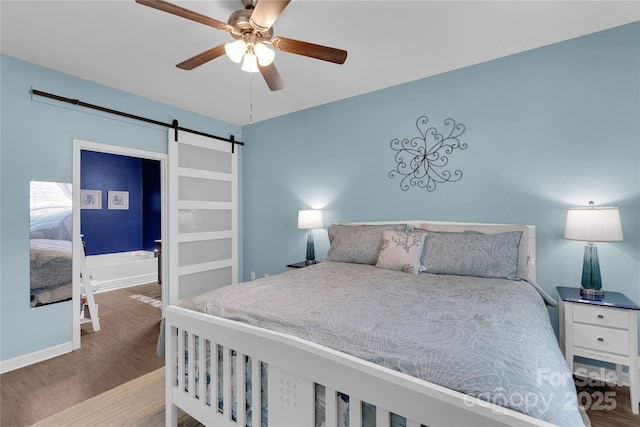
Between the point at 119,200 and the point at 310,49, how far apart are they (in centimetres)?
533

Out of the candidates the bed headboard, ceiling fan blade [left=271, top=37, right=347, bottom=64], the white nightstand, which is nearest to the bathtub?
ceiling fan blade [left=271, top=37, right=347, bottom=64]

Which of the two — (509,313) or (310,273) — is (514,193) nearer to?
(509,313)

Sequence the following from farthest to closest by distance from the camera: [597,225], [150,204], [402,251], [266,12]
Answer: [150,204] < [402,251] < [597,225] < [266,12]

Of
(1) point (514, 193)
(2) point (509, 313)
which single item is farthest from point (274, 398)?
(1) point (514, 193)

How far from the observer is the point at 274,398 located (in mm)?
1185

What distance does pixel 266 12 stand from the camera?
57.8 inches

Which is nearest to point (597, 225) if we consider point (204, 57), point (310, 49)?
point (310, 49)

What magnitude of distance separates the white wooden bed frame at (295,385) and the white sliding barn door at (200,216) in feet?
7.36

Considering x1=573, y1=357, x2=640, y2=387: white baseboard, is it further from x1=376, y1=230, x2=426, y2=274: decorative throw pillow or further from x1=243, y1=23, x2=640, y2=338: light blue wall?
x1=376, y1=230, x2=426, y2=274: decorative throw pillow

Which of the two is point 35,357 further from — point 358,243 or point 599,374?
point 599,374

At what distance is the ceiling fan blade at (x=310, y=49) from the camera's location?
1739mm

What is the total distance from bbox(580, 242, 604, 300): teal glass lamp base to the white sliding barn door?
12.8 ft

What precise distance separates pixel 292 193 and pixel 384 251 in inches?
70.9

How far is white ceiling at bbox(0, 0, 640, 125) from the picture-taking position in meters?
1.96
